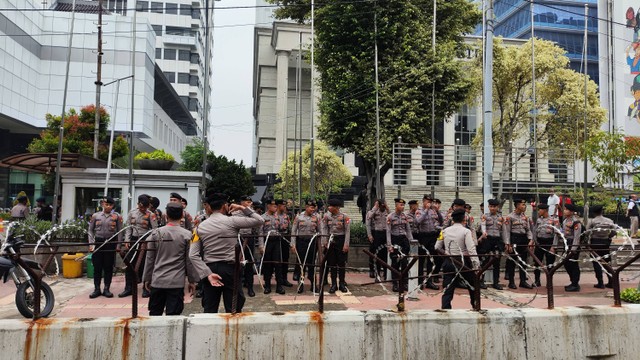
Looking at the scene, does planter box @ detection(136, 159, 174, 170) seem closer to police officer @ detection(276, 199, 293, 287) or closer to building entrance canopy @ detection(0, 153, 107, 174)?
building entrance canopy @ detection(0, 153, 107, 174)

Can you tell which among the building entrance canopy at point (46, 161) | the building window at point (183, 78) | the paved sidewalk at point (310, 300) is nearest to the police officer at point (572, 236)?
the paved sidewalk at point (310, 300)

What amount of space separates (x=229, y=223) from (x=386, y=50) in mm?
13640

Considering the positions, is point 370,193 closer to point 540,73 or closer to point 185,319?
point 540,73

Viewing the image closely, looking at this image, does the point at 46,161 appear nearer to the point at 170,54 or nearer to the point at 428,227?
the point at 428,227

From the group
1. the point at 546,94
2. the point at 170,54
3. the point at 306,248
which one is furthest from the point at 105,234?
the point at 170,54

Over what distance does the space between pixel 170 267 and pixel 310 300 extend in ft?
13.4

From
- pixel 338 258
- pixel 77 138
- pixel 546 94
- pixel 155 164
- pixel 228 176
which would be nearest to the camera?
pixel 338 258

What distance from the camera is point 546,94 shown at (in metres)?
25.2

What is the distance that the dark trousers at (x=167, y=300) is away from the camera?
5598 mm

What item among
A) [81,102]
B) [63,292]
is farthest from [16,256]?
[81,102]

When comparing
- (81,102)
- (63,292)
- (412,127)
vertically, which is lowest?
(63,292)

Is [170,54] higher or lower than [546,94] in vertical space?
higher

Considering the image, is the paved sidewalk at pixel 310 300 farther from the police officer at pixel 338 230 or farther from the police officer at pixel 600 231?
the police officer at pixel 338 230

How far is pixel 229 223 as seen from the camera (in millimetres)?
5848
